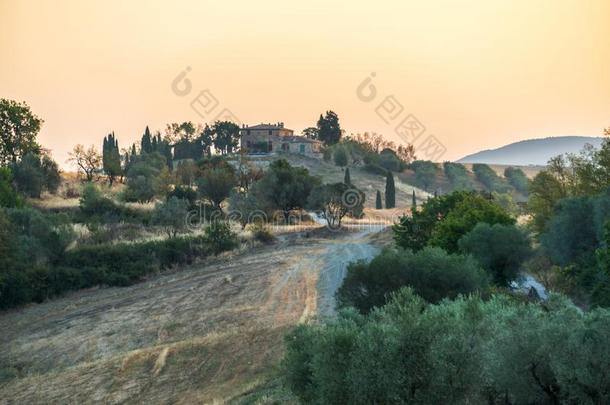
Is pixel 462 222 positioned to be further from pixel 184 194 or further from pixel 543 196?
pixel 184 194

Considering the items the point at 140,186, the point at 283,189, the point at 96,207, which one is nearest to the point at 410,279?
the point at 283,189

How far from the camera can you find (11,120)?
81.8 meters

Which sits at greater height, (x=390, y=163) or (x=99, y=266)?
(x=390, y=163)

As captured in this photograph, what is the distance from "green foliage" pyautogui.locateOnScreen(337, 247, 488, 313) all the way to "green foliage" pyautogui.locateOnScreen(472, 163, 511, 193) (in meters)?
127

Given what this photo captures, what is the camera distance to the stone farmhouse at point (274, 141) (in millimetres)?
146625

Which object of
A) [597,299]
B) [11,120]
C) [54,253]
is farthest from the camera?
[11,120]

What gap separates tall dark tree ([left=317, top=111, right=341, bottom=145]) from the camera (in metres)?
166

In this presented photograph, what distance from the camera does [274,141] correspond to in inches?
5969

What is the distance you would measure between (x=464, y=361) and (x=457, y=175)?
147 m

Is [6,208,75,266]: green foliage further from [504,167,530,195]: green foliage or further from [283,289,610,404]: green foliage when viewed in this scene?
[504,167,530,195]: green foliage

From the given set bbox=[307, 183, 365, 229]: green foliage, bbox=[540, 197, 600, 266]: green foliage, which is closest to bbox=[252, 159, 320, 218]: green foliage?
bbox=[307, 183, 365, 229]: green foliage

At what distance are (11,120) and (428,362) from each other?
81.6 meters

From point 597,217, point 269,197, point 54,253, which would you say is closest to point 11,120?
point 269,197

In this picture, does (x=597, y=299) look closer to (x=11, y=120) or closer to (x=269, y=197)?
(x=269, y=197)
